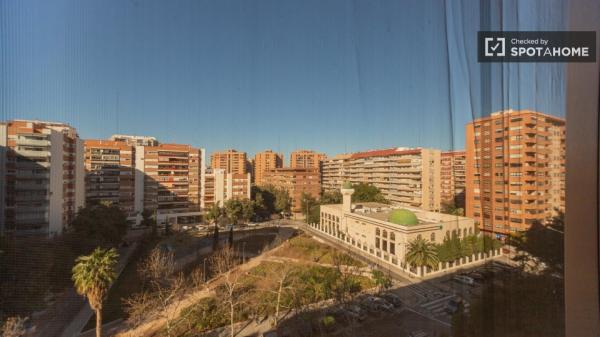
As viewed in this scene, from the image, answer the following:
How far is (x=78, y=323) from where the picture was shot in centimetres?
173

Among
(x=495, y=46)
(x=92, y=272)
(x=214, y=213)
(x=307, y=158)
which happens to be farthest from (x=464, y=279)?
(x=214, y=213)

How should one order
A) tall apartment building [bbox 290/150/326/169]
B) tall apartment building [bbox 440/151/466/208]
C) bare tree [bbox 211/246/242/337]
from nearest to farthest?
tall apartment building [bbox 440/151/466/208] < tall apartment building [bbox 290/150/326/169] < bare tree [bbox 211/246/242/337]

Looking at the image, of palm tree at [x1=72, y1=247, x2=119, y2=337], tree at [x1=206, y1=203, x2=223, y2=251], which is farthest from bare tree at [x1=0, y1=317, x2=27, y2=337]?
Result: tree at [x1=206, y1=203, x2=223, y2=251]

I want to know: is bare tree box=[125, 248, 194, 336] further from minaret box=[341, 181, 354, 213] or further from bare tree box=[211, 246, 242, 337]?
minaret box=[341, 181, 354, 213]

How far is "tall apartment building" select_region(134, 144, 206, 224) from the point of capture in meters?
2.19

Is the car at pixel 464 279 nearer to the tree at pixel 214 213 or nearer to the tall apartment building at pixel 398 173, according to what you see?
the tall apartment building at pixel 398 173

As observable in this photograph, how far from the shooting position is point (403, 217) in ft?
4.16

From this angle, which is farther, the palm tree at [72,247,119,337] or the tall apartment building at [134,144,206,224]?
the tall apartment building at [134,144,206,224]

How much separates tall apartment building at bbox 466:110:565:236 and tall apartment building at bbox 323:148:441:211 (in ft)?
0.52

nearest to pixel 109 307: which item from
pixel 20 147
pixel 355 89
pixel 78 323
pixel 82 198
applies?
pixel 78 323

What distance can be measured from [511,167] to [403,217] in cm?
70

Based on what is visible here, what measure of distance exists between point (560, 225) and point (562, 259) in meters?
0.07

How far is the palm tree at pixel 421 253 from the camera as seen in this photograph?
113cm

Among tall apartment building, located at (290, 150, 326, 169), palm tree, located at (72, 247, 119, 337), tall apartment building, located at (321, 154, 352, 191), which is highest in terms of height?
tall apartment building, located at (290, 150, 326, 169)
